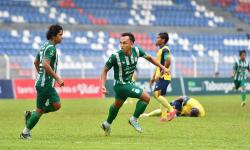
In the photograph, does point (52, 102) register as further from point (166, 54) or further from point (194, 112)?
point (194, 112)

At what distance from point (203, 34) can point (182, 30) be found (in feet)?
5.18

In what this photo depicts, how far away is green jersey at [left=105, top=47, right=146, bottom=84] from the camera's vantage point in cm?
1532

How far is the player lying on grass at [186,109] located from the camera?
2305 cm

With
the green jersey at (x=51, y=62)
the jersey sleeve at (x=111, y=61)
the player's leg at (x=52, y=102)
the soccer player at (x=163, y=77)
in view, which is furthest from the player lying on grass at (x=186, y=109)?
the green jersey at (x=51, y=62)

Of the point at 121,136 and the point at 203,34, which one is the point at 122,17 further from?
the point at 121,136

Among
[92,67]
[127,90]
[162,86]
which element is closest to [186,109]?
[162,86]

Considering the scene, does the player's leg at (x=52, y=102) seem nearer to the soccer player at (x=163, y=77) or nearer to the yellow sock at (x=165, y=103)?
the soccer player at (x=163, y=77)

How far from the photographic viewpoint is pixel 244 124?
62.4 feet

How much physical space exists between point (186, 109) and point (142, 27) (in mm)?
30248

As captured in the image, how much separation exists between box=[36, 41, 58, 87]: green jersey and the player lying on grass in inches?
353

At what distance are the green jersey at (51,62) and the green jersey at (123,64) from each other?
1422 mm

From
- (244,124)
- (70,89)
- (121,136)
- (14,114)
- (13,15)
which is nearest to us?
(121,136)

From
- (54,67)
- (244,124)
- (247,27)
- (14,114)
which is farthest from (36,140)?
(247,27)

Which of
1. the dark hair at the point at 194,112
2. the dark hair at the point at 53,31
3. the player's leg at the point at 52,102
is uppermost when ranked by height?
the dark hair at the point at 53,31
